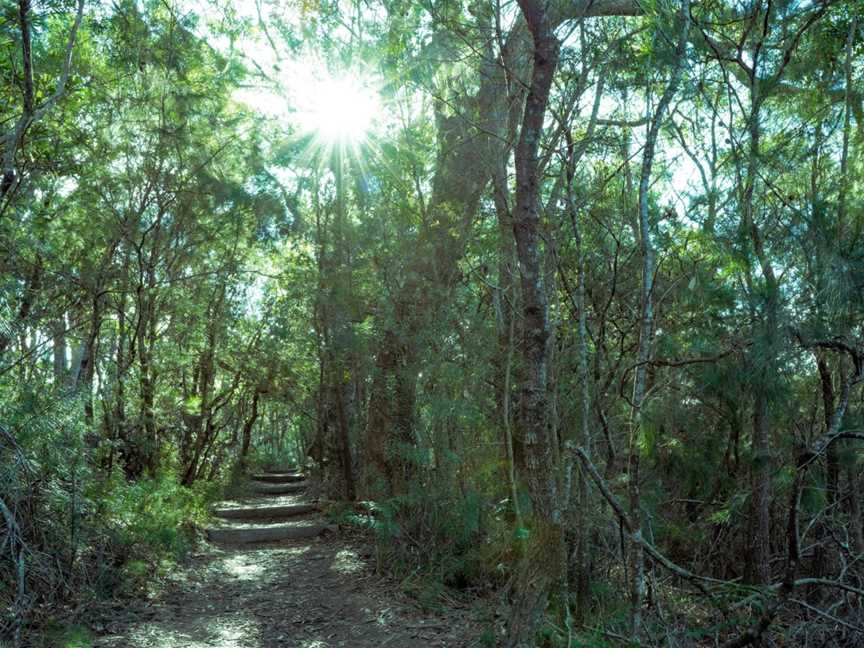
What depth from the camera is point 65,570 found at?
5816 millimetres

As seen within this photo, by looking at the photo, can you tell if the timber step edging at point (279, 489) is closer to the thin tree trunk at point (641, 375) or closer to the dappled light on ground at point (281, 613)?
the dappled light on ground at point (281, 613)

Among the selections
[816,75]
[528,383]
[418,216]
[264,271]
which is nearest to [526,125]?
[528,383]

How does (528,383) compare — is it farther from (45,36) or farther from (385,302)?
(45,36)

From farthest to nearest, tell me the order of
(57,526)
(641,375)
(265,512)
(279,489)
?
(279,489) → (265,512) → (57,526) → (641,375)

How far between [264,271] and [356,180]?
4.33 meters

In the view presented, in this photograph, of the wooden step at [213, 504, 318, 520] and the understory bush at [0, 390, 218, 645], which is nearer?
the understory bush at [0, 390, 218, 645]

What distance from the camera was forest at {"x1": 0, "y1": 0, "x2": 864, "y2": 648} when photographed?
496cm

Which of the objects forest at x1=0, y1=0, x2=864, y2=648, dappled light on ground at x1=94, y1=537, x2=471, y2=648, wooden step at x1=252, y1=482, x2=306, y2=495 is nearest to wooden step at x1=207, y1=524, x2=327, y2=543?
forest at x1=0, y1=0, x2=864, y2=648

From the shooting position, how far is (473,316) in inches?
337

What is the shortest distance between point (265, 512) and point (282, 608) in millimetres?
6237

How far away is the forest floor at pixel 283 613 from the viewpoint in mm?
5676

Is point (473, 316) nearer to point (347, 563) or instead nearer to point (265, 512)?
point (347, 563)

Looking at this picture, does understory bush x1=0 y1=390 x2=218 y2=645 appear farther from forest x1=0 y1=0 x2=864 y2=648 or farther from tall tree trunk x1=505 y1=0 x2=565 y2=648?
tall tree trunk x1=505 y1=0 x2=565 y2=648

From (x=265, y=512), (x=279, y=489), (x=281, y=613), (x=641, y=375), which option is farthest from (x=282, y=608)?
(x=279, y=489)
